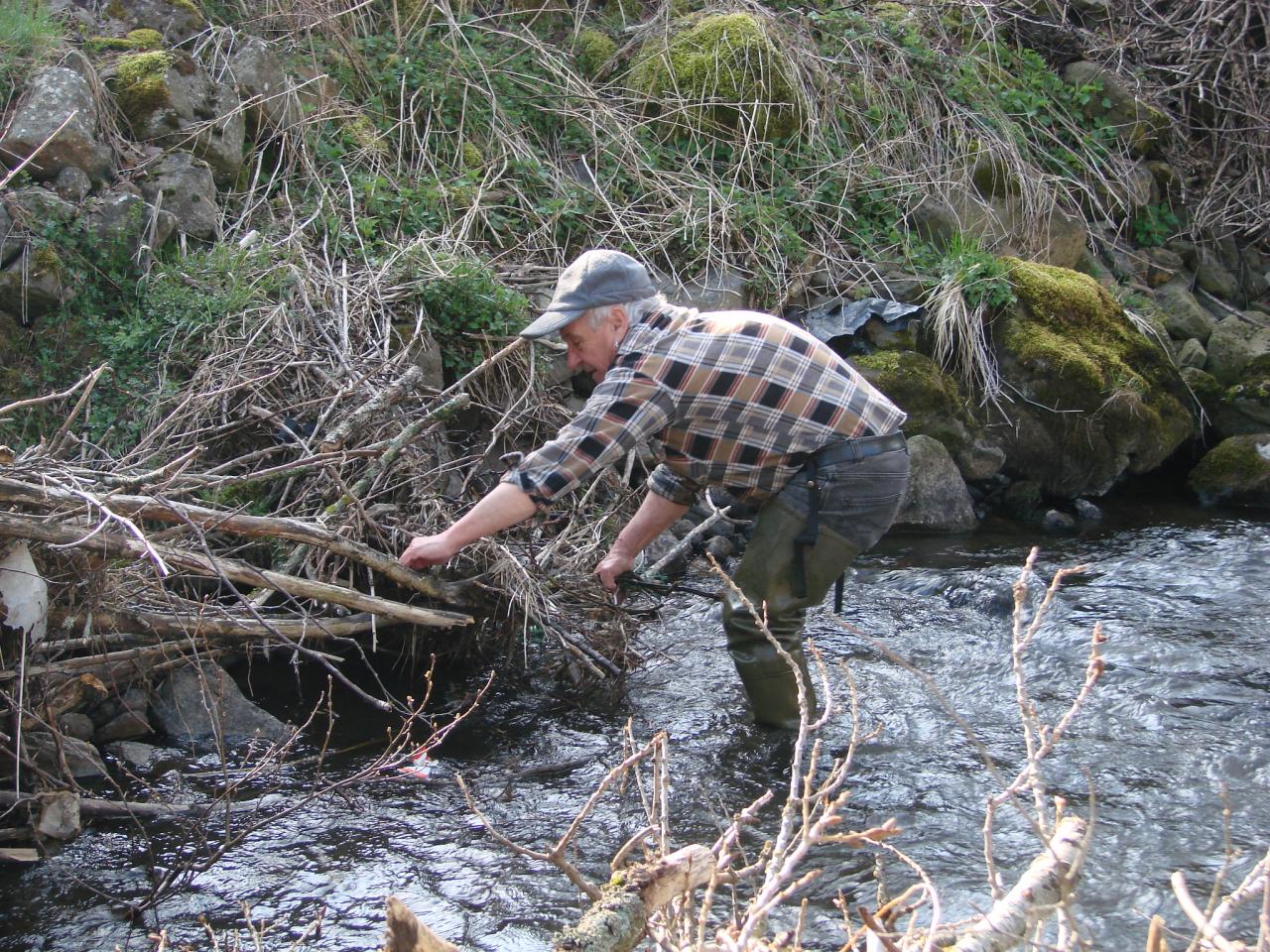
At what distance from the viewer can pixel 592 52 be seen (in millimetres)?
9406

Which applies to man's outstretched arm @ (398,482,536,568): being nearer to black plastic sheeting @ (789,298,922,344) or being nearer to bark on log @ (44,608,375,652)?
bark on log @ (44,608,375,652)

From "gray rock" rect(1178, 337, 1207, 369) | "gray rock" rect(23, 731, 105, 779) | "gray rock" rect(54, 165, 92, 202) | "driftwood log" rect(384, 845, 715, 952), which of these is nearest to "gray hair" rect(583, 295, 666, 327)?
"driftwood log" rect(384, 845, 715, 952)

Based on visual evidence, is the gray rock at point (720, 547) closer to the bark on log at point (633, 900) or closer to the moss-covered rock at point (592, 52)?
the moss-covered rock at point (592, 52)

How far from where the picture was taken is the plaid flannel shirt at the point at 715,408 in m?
3.79

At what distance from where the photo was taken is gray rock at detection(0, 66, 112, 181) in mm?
6254

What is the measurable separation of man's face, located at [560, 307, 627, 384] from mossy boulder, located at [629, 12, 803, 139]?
5.41 meters

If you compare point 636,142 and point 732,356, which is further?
point 636,142

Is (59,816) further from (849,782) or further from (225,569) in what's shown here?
(849,782)

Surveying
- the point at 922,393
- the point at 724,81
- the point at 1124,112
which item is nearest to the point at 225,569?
the point at 922,393

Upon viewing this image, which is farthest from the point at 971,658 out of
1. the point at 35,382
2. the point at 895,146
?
the point at 895,146

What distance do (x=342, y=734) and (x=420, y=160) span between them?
14.2ft

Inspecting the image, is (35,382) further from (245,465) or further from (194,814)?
(194,814)

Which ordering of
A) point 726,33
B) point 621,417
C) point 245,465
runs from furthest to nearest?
point 726,33, point 245,465, point 621,417

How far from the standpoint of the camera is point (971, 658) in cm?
560
